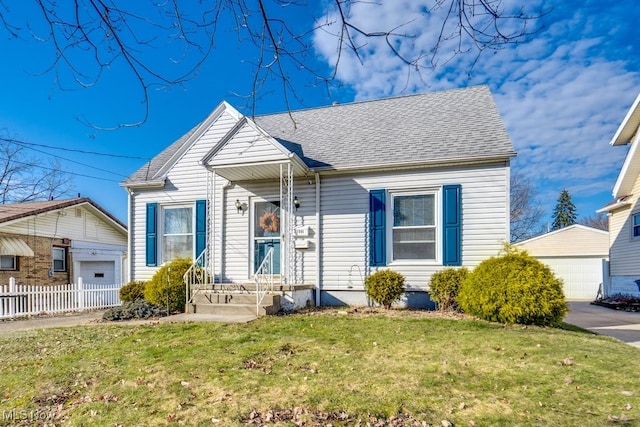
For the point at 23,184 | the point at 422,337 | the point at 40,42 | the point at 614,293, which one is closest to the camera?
the point at 40,42

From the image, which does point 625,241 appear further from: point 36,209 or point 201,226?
point 36,209

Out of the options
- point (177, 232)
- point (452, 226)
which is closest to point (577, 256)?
point (452, 226)

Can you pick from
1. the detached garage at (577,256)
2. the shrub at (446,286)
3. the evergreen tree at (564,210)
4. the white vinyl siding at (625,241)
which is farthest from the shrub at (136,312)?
the evergreen tree at (564,210)

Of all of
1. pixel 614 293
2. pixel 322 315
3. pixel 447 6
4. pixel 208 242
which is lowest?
pixel 614 293

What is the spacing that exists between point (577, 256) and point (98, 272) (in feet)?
78.4

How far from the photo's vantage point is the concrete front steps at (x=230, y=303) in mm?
8172

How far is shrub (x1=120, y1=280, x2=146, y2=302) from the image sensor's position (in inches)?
409

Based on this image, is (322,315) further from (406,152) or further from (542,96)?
(542,96)

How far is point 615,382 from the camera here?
4.02m

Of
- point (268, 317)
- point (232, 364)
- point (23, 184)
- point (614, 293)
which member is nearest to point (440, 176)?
point (268, 317)

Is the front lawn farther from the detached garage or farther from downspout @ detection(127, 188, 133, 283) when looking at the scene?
the detached garage

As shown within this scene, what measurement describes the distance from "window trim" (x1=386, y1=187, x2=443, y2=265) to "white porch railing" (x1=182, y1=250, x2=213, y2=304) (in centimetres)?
467

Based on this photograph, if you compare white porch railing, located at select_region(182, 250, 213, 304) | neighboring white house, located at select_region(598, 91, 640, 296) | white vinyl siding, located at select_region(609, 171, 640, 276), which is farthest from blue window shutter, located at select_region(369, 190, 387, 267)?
white vinyl siding, located at select_region(609, 171, 640, 276)

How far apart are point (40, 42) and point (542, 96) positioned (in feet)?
14.2
